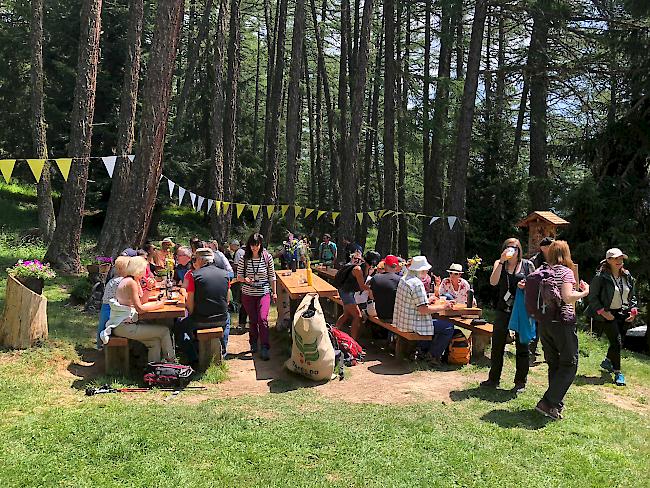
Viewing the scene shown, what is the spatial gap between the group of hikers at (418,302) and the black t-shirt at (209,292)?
0.01m

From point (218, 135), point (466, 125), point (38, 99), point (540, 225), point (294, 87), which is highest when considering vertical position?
point (294, 87)

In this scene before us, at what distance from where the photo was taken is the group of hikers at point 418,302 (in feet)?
15.7

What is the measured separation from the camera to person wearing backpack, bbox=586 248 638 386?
633 cm

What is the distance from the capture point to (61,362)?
20.1 ft

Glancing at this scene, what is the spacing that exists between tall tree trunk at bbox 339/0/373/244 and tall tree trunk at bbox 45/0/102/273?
6257 mm

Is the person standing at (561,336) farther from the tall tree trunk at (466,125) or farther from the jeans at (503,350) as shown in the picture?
the tall tree trunk at (466,125)

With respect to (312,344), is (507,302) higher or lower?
higher

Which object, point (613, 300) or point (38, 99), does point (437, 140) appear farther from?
point (38, 99)

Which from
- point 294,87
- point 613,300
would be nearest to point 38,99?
point 294,87

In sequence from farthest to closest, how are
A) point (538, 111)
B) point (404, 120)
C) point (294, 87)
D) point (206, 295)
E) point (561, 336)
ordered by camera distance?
point (404, 120), point (294, 87), point (538, 111), point (206, 295), point (561, 336)

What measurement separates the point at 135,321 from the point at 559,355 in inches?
169

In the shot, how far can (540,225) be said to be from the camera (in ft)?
31.0

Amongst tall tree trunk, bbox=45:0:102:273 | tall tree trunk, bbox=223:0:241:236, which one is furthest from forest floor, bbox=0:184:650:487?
tall tree trunk, bbox=223:0:241:236

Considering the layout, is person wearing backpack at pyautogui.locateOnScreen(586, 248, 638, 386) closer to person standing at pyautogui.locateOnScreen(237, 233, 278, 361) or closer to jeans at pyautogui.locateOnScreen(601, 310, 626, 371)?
jeans at pyautogui.locateOnScreen(601, 310, 626, 371)
